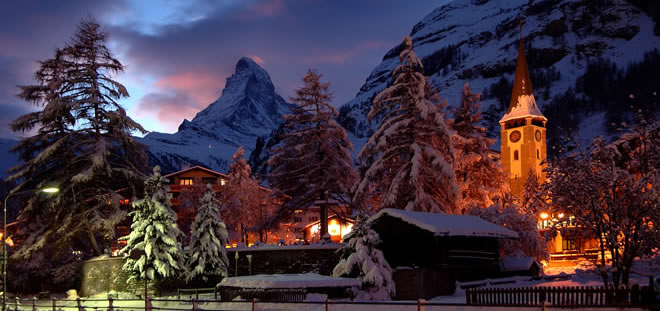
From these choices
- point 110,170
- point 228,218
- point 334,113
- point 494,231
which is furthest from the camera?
point 228,218

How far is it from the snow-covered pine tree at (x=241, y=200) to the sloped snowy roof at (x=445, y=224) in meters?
34.3


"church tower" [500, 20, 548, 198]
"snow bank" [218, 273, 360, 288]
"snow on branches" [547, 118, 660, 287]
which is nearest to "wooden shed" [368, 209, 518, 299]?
"snow bank" [218, 273, 360, 288]

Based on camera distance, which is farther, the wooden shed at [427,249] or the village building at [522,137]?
the village building at [522,137]

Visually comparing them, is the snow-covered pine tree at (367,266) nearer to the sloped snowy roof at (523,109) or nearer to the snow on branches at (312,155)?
the snow on branches at (312,155)

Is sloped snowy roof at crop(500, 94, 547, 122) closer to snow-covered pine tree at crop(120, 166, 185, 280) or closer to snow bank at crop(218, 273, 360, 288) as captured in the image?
snow-covered pine tree at crop(120, 166, 185, 280)

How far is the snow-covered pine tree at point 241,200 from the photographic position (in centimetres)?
6631

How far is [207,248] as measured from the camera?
40.2m

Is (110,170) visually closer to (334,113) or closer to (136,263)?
(136,263)

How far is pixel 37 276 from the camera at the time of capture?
48125 millimetres

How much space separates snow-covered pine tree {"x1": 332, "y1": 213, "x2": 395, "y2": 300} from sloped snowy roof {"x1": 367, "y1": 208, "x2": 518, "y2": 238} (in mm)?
1804

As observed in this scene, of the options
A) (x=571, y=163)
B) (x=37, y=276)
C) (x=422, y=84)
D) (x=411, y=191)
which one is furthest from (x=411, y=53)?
(x=37, y=276)

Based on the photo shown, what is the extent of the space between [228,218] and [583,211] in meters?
48.3

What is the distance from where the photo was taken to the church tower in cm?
11169

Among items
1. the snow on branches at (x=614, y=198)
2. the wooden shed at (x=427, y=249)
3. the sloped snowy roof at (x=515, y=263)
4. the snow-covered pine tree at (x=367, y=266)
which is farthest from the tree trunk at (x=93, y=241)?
the snow on branches at (x=614, y=198)
